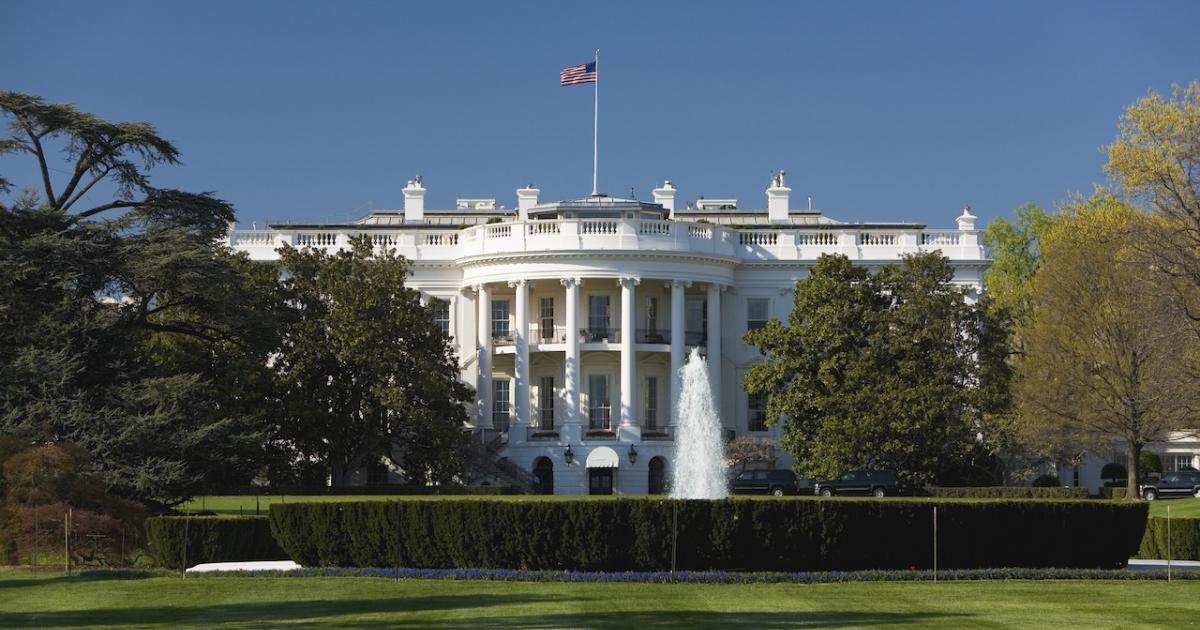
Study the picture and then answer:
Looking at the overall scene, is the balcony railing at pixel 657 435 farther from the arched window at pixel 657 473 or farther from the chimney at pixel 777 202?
the chimney at pixel 777 202

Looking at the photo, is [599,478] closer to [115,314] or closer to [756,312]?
[756,312]

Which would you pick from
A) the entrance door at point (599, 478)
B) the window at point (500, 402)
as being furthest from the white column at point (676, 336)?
the window at point (500, 402)

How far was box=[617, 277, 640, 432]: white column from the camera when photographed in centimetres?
6819

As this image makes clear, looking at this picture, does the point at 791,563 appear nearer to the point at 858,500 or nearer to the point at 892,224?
the point at 858,500

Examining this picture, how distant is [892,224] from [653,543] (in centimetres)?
5177

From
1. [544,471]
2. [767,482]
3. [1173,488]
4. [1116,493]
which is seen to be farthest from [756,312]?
[1173,488]

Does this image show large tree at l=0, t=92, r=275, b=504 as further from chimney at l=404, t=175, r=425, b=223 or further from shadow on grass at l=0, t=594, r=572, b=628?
chimney at l=404, t=175, r=425, b=223

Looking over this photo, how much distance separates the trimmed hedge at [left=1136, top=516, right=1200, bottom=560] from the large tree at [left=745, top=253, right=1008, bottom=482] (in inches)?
945

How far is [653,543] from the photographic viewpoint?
94.4ft

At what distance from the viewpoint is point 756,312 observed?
73.3m

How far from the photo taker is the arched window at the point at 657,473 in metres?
67.9

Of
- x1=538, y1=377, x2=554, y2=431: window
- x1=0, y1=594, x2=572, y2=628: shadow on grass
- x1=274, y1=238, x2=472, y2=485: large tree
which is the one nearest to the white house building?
x1=538, y1=377, x2=554, y2=431: window

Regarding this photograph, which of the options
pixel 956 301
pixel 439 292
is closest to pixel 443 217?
pixel 439 292

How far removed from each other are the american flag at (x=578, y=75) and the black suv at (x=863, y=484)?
20.3m
